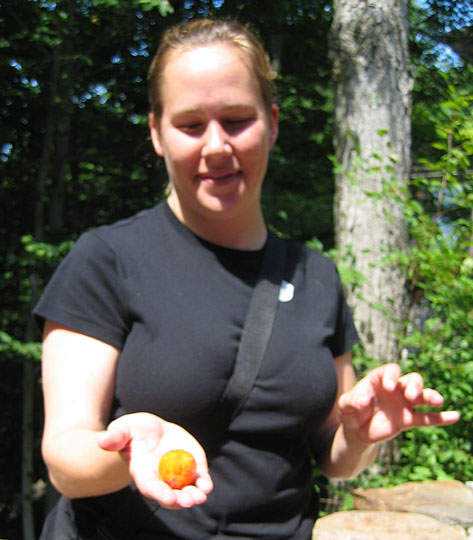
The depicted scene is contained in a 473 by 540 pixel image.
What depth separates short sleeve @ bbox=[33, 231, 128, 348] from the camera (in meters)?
1.30

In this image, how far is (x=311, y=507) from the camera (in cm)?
158

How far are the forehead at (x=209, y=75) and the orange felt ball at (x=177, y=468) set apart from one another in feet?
2.73

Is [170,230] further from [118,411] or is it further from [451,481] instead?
[451,481]

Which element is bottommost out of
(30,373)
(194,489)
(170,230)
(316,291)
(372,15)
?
(30,373)

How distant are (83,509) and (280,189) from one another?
23.5ft

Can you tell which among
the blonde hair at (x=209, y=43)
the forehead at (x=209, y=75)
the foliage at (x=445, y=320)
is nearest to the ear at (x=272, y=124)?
the blonde hair at (x=209, y=43)

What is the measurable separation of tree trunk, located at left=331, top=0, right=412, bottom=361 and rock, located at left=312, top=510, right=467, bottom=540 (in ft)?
3.61

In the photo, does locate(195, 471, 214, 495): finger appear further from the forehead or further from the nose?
the forehead

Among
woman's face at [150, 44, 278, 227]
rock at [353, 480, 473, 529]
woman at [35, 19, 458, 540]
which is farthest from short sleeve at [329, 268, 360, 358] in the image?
rock at [353, 480, 473, 529]

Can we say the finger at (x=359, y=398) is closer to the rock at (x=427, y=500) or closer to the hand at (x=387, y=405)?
the hand at (x=387, y=405)

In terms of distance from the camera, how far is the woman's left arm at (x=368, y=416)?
1.38m

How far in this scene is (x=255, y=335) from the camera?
1412 mm

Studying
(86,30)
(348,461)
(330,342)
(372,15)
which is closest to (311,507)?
(348,461)

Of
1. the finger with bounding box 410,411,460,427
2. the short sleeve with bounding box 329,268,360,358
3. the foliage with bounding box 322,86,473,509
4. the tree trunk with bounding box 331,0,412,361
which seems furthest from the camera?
the tree trunk with bounding box 331,0,412,361
